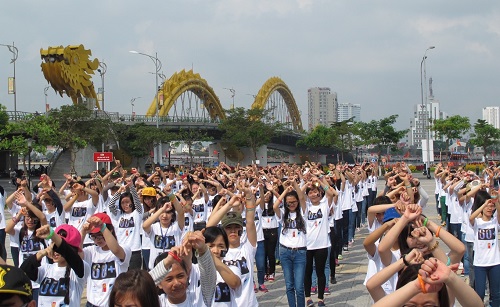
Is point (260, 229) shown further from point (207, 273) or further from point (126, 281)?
point (126, 281)

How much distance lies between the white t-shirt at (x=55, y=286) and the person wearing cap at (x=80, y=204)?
10.5 feet

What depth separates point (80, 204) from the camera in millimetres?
8508

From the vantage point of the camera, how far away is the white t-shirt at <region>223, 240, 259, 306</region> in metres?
4.66

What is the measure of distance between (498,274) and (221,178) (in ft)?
18.9

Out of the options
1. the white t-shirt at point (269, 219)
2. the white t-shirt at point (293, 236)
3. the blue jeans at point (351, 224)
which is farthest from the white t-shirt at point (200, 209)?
the blue jeans at point (351, 224)

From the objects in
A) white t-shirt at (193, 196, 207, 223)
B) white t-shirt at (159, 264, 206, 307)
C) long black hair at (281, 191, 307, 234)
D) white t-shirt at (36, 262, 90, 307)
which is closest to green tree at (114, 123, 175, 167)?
white t-shirt at (193, 196, 207, 223)

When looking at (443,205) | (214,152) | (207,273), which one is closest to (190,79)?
(214,152)

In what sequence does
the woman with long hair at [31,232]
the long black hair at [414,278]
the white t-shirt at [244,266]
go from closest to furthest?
the long black hair at [414,278] < the white t-shirt at [244,266] < the woman with long hair at [31,232]

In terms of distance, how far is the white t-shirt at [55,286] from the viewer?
5023 mm

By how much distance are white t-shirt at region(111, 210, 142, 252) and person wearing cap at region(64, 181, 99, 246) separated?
3.42 feet

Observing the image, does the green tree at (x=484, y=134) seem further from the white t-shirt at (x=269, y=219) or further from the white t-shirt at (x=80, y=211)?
the white t-shirt at (x=80, y=211)

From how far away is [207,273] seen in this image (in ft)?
12.9

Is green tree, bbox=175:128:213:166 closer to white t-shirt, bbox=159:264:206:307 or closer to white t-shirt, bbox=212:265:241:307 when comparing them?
white t-shirt, bbox=212:265:241:307

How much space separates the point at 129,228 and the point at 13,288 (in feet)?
16.1
